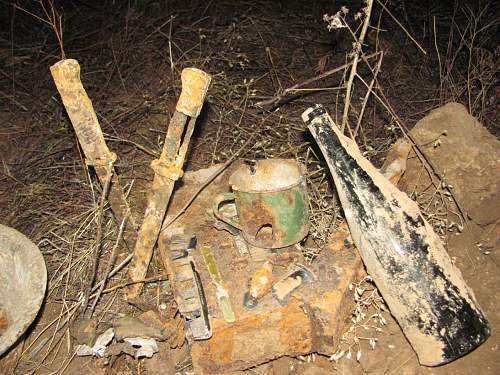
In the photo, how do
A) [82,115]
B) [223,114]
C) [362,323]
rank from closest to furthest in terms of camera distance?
1. [82,115]
2. [362,323]
3. [223,114]

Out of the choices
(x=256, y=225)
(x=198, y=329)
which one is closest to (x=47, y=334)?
(x=198, y=329)

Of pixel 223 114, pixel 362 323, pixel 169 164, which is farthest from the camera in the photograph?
pixel 223 114

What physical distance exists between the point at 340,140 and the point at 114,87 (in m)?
3.16

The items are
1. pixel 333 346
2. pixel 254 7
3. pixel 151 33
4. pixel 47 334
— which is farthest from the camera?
pixel 254 7

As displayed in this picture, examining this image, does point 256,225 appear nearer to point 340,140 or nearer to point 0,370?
point 340,140

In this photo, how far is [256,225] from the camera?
→ 234cm

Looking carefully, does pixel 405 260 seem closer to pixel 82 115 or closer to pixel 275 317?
pixel 275 317

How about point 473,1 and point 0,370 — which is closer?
point 0,370

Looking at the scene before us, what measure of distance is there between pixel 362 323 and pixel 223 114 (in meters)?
2.31

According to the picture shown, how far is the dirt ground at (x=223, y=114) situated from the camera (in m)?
2.45

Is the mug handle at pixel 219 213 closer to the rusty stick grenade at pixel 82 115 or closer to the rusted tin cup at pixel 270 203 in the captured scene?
the rusted tin cup at pixel 270 203

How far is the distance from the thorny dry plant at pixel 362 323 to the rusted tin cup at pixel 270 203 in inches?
18.1

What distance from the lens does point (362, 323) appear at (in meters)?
2.33

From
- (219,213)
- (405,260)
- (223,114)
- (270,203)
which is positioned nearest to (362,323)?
(405,260)
